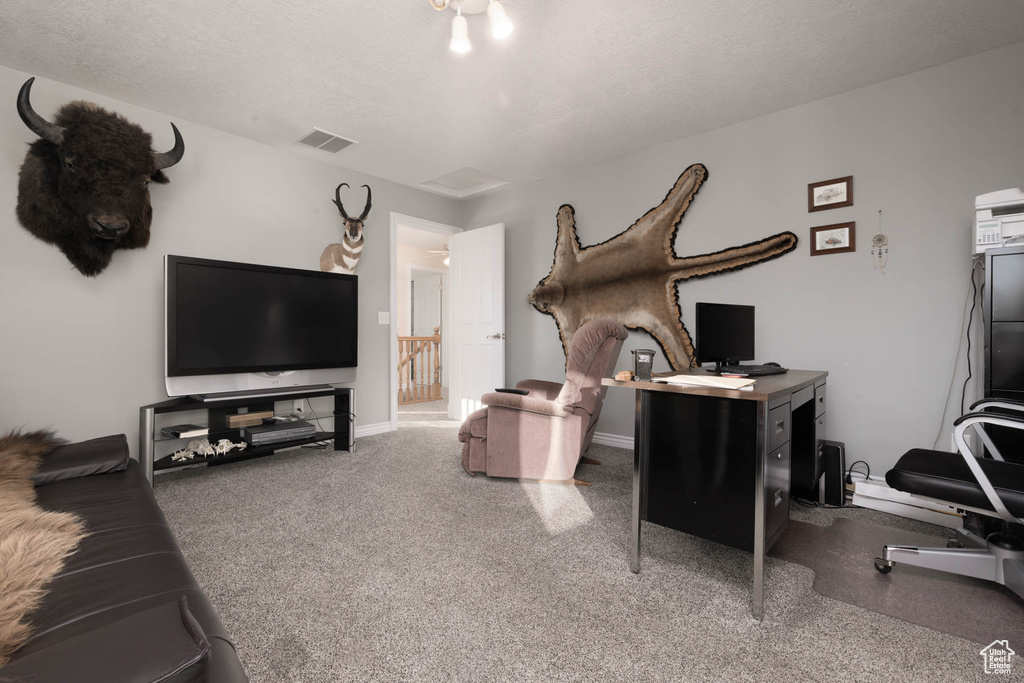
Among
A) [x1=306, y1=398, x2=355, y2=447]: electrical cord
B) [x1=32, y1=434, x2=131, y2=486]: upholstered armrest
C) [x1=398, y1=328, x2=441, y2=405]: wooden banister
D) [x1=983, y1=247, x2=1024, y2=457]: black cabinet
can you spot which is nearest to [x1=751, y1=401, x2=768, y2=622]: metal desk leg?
[x1=983, y1=247, x2=1024, y2=457]: black cabinet

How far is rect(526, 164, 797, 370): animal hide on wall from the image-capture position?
354 centimetres

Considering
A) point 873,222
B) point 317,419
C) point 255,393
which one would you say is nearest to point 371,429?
point 317,419

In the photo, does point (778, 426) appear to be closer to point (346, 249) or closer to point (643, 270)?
point (643, 270)

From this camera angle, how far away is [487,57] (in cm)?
261

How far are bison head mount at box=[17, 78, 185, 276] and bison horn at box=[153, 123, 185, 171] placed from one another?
0.27 feet

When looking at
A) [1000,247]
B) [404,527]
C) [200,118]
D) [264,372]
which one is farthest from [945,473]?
[200,118]

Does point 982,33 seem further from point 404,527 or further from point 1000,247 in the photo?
point 404,527


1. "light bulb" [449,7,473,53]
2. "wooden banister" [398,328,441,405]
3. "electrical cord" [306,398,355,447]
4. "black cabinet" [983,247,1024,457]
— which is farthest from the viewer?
"wooden banister" [398,328,441,405]

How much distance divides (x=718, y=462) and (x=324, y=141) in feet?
12.4

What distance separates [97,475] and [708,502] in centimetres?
247

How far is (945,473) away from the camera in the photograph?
5.61 feet

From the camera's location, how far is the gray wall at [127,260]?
279cm

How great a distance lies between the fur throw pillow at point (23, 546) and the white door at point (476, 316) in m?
3.51

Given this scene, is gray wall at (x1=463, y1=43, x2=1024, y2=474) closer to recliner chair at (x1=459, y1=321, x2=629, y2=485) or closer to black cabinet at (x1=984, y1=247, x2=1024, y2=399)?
black cabinet at (x1=984, y1=247, x2=1024, y2=399)
